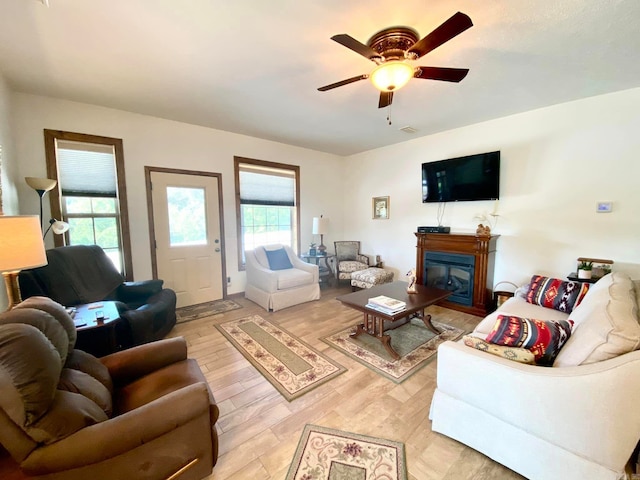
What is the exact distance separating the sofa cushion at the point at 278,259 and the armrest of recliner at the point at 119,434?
9.76ft

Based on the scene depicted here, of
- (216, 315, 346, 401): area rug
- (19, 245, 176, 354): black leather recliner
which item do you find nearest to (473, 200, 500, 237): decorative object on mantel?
(216, 315, 346, 401): area rug

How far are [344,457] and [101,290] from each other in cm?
283

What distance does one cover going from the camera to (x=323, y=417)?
1775mm

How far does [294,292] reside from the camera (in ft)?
12.8

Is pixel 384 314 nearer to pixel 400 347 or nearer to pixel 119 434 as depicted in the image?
pixel 400 347

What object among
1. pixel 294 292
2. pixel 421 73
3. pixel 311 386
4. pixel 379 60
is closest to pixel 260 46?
pixel 379 60

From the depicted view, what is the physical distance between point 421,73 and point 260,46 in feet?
4.05

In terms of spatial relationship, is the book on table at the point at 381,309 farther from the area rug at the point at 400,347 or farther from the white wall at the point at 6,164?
the white wall at the point at 6,164

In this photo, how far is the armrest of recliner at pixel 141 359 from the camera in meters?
1.53

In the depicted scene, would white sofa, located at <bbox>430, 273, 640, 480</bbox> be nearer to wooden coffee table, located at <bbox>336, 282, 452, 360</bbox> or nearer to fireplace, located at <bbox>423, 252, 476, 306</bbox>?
wooden coffee table, located at <bbox>336, 282, 452, 360</bbox>

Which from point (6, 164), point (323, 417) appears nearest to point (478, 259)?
point (323, 417)

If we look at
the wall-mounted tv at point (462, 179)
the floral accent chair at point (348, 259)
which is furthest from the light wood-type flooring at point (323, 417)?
the wall-mounted tv at point (462, 179)

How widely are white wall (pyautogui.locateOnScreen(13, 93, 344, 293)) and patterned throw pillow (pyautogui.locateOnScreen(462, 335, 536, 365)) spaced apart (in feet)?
12.0

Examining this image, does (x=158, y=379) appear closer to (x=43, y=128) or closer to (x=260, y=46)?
(x=260, y=46)
